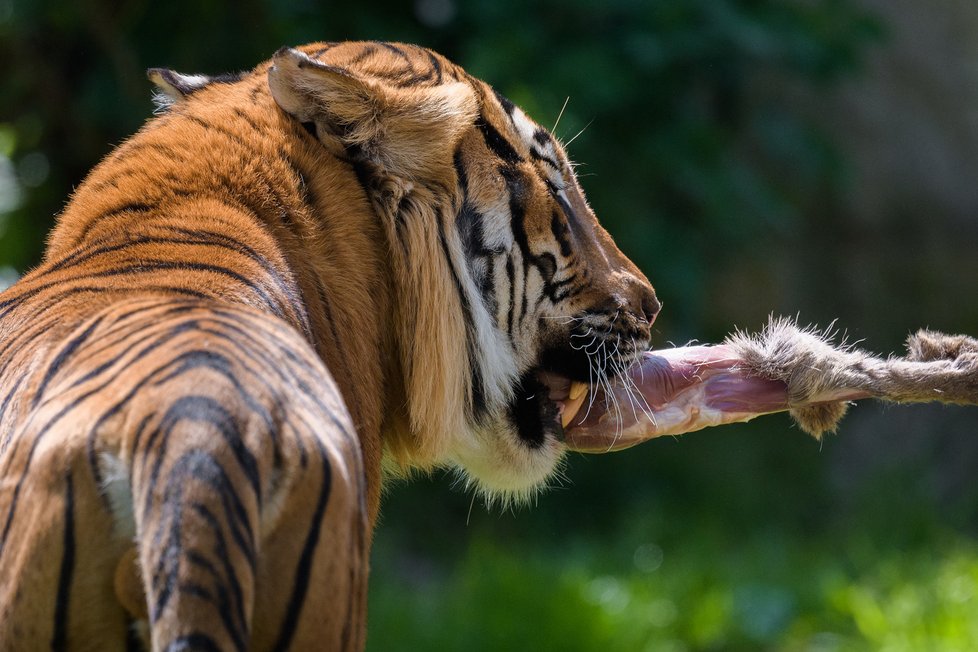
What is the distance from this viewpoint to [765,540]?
7.06 m

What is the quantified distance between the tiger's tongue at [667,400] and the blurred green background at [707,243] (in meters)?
1.52

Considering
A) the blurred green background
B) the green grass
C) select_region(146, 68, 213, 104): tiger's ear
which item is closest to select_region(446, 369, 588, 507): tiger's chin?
select_region(146, 68, 213, 104): tiger's ear

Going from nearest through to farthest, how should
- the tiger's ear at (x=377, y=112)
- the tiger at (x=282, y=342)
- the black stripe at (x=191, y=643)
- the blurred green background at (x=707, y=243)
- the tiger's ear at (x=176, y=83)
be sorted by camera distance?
the black stripe at (x=191, y=643), the tiger at (x=282, y=342), the tiger's ear at (x=377, y=112), the tiger's ear at (x=176, y=83), the blurred green background at (x=707, y=243)

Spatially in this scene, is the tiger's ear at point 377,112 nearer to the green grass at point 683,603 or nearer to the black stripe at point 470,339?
the black stripe at point 470,339

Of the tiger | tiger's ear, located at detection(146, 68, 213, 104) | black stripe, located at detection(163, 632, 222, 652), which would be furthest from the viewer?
tiger's ear, located at detection(146, 68, 213, 104)

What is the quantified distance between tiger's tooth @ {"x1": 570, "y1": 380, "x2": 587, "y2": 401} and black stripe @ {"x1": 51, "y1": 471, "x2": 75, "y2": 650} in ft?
5.10

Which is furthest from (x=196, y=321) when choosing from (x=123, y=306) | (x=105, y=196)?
(x=105, y=196)

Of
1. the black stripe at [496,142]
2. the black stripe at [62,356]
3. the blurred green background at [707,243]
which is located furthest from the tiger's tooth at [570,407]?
the blurred green background at [707,243]

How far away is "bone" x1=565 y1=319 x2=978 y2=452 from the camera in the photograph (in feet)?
8.40

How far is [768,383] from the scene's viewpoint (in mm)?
2736

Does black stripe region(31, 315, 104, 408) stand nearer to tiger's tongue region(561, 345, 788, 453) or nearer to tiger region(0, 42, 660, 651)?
tiger region(0, 42, 660, 651)

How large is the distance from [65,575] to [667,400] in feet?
5.58

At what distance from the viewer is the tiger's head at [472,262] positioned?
8.14 ft

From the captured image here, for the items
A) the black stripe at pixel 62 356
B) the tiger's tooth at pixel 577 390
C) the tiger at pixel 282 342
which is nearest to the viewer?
the tiger at pixel 282 342
